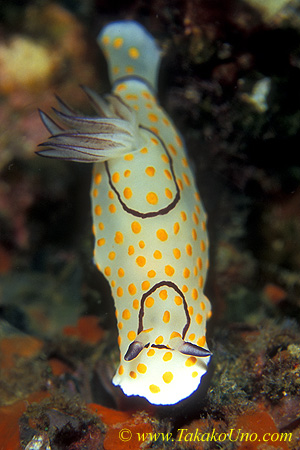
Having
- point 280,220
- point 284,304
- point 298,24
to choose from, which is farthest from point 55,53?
point 284,304

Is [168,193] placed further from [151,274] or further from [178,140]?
[178,140]

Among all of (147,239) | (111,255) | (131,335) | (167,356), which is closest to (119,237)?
(111,255)

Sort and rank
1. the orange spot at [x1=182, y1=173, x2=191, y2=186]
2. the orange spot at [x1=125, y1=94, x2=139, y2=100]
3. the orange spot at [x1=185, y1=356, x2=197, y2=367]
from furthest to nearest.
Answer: the orange spot at [x1=125, y1=94, x2=139, y2=100]
the orange spot at [x1=182, y1=173, x2=191, y2=186]
the orange spot at [x1=185, y1=356, x2=197, y2=367]

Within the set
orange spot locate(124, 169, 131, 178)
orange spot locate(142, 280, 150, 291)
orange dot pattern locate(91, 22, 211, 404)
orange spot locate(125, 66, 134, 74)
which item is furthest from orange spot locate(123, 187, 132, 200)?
orange spot locate(125, 66, 134, 74)

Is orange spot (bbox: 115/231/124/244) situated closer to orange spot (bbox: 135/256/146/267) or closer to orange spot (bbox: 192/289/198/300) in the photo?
orange spot (bbox: 135/256/146/267)

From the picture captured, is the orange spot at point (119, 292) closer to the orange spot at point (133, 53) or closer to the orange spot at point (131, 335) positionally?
the orange spot at point (131, 335)

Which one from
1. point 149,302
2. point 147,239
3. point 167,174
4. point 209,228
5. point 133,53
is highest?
point 133,53

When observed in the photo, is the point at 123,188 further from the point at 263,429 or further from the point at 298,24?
the point at 263,429

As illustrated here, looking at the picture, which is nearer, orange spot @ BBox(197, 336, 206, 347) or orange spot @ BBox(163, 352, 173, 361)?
orange spot @ BBox(163, 352, 173, 361)
